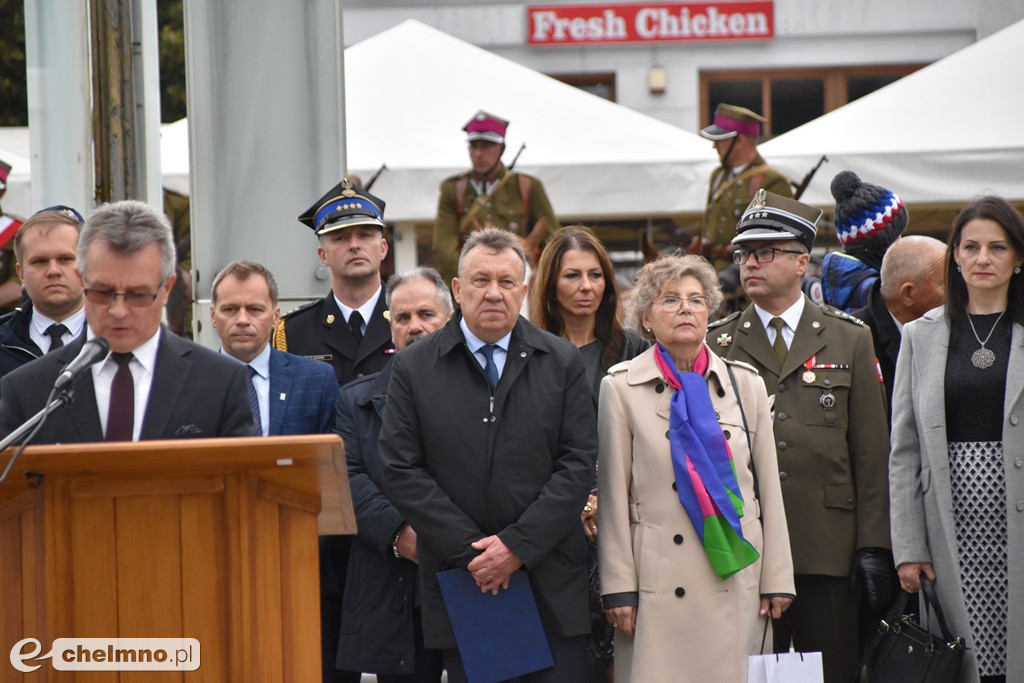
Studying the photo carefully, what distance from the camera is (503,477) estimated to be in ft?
15.1

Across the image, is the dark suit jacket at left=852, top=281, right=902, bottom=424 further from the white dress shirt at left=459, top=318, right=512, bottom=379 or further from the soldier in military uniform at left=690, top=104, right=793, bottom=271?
the soldier in military uniform at left=690, top=104, right=793, bottom=271

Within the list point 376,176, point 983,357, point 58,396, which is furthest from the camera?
point 376,176

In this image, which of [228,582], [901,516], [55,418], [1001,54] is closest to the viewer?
[228,582]

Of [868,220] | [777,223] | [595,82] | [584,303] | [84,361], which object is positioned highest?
[595,82]

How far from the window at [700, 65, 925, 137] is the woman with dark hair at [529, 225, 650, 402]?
45.9 ft

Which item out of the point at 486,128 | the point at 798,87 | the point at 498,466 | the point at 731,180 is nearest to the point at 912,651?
the point at 498,466

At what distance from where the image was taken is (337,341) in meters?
6.11

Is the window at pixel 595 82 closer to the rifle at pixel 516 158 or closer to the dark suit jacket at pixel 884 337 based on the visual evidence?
the rifle at pixel 516 158

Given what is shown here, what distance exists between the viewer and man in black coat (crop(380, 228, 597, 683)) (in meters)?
4.51

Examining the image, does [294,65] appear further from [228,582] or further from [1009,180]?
[1009,180]

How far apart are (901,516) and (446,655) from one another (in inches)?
72.7

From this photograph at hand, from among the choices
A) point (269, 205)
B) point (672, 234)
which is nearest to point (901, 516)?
point (269, 205)

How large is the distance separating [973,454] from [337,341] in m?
2.79

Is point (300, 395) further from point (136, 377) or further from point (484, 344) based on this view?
point (136, 377)
